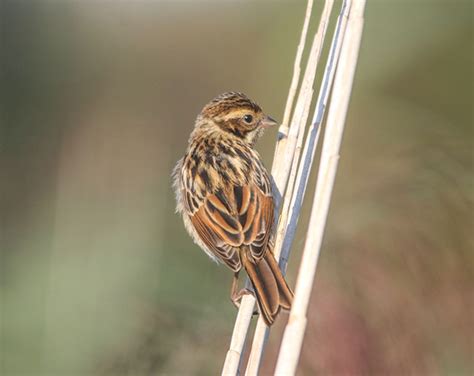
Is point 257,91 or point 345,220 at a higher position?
point 257,91

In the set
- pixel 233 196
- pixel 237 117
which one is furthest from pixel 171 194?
pixel 233 196

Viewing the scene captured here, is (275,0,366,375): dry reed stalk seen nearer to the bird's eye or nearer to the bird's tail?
the bird's tail

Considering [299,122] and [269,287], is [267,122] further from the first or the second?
[269,287]

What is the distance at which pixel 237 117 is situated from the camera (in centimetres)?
559

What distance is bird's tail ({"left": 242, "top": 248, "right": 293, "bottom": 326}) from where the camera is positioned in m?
3.74

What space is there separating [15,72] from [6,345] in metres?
5.03

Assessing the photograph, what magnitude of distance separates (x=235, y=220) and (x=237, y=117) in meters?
1.11

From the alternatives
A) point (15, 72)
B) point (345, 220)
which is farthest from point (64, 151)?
point (345, 220)

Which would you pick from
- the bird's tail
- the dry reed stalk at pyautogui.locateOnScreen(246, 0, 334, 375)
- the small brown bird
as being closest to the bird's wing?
the small brown bird

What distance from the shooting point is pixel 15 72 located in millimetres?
11016

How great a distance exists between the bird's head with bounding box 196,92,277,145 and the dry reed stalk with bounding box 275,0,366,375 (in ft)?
7.13

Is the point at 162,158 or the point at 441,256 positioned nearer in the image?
the point at 441,256

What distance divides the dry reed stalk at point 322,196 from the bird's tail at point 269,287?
631mm

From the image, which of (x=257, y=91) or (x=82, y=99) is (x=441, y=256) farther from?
(x=82, y=99)
